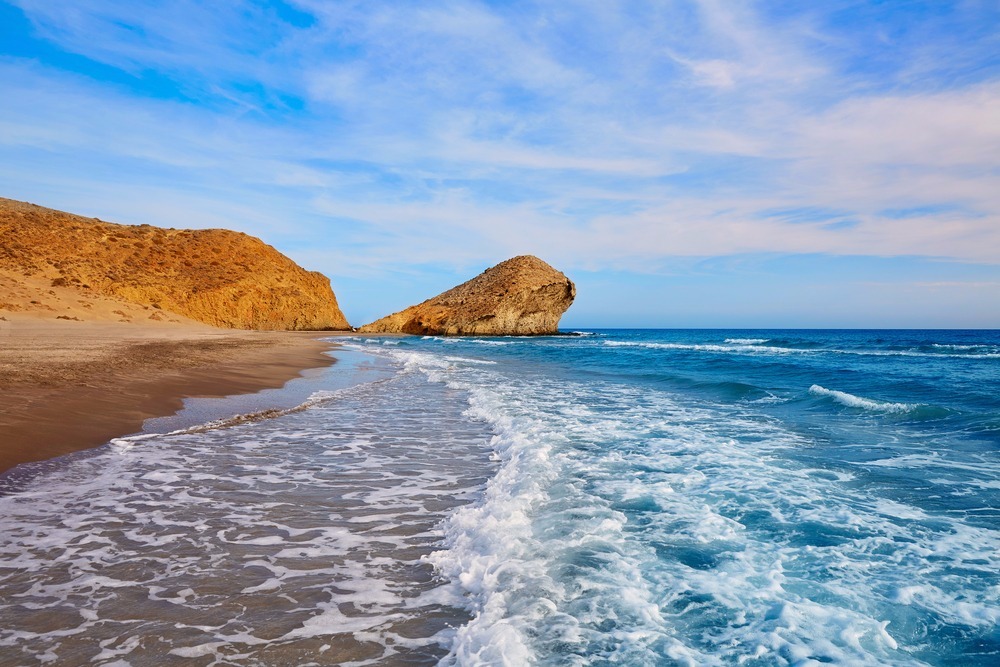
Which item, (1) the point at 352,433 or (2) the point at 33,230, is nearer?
(1) the point at 352,433

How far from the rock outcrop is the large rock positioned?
11857 millimetres

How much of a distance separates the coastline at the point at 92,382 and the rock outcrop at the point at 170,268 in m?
14.4

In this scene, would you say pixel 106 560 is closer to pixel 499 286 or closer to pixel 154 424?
pixel 154 424

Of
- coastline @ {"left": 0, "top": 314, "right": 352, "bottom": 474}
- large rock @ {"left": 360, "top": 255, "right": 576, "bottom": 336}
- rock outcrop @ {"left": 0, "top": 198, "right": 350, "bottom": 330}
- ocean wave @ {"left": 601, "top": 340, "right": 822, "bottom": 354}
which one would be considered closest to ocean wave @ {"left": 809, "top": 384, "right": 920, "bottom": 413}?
coastline @ {"left": 0, "top": 314, "right": 352, "bottom": 474}

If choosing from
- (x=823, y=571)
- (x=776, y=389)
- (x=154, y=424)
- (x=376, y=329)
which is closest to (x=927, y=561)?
(x=823, y=571)

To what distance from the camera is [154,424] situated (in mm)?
7668

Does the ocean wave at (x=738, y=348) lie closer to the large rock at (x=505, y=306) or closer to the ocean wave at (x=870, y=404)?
the ocean wave at (x=870, y=404)

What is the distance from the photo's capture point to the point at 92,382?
380 inches

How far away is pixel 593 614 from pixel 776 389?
530 inches

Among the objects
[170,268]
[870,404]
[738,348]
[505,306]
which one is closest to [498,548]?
[870,404]

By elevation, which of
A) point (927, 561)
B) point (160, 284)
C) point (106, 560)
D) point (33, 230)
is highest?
point (33, 230)

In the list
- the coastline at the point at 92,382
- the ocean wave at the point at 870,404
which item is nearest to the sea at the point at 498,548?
the coastline at the point at 92,382

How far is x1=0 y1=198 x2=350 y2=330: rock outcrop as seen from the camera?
3666 centimetres

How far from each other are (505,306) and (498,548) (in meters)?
59.0
